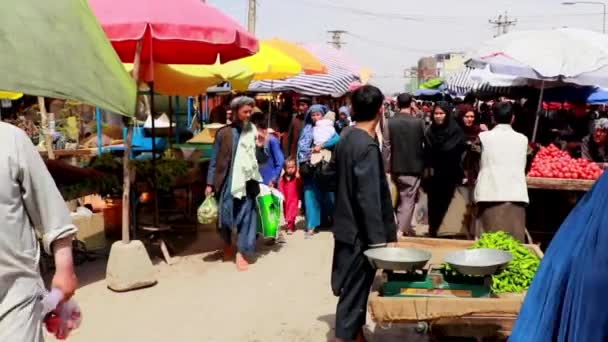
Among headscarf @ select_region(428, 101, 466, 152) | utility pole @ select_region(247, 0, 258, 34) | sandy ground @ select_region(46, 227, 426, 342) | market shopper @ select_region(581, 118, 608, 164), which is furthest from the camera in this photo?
utility pole @ select_region(247, 0, 258, 34)

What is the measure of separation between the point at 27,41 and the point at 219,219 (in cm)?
398

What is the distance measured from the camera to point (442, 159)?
23.2 ft

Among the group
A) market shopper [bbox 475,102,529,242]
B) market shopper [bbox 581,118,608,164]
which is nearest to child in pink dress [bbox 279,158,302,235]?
market shopper [bbox 475,102,529,242]

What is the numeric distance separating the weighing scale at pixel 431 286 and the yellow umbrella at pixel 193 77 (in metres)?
5.91

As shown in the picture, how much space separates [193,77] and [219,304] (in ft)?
14.9

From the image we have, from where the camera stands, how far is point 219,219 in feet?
21.6

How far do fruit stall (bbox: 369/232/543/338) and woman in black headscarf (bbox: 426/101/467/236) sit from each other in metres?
3.09

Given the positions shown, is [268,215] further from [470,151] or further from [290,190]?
[470,151]

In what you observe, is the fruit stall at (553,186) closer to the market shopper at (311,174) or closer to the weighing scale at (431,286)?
the market shopper at (311,174)

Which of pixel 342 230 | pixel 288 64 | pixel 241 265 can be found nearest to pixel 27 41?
pixel 342 230

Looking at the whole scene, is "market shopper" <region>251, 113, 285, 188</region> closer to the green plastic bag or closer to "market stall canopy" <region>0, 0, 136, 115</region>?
the green plastic bag

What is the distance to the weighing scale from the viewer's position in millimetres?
3562

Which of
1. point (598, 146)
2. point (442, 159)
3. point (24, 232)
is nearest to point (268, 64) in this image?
point (442, 159)

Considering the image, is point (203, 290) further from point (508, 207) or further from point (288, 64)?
point (288, 64)
